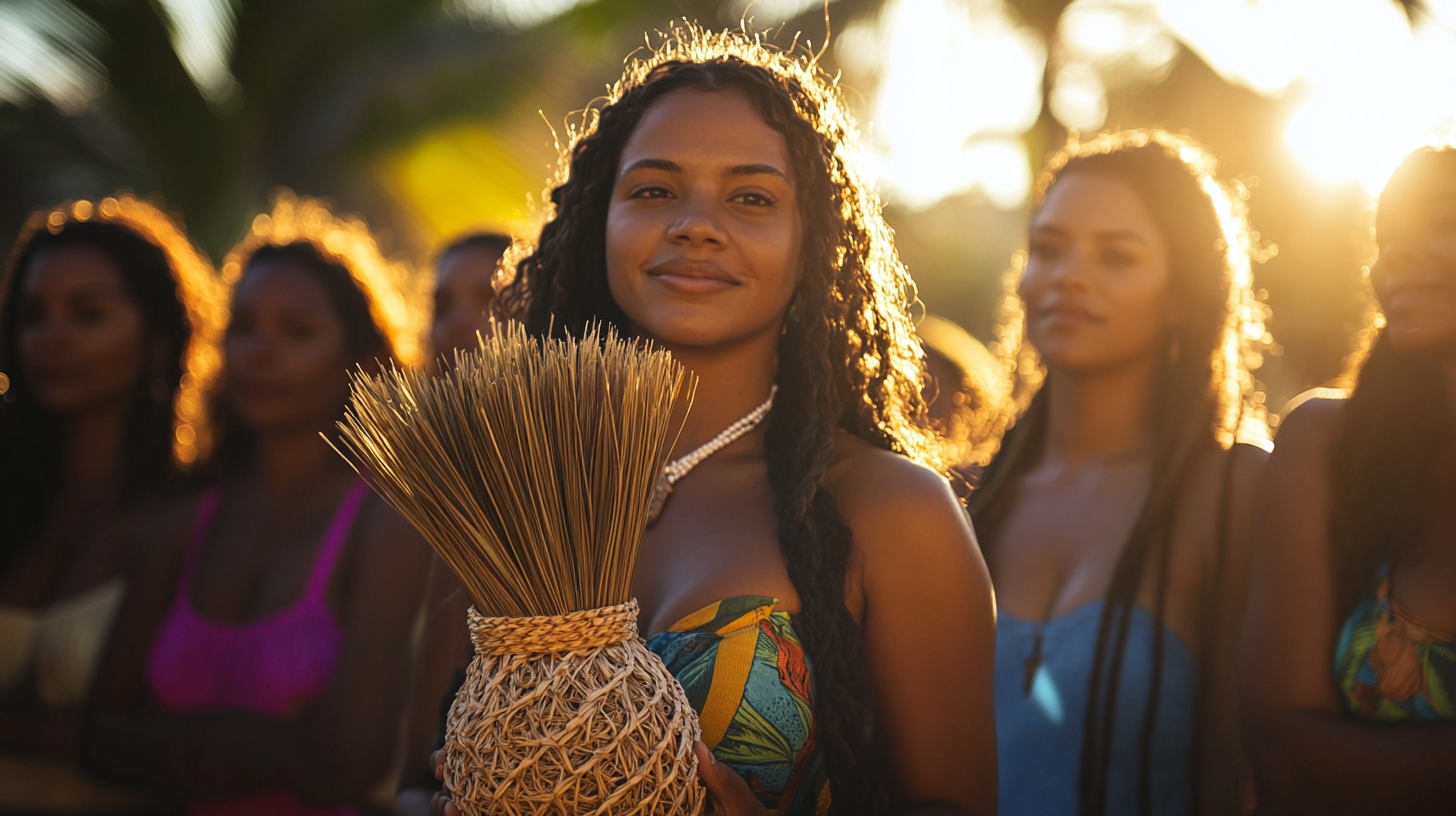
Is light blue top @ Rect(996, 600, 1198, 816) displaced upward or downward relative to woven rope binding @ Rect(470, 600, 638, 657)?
downward

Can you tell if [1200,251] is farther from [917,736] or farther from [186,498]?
[186,498]

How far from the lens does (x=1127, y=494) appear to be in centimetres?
311

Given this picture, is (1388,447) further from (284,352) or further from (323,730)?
(284,352)

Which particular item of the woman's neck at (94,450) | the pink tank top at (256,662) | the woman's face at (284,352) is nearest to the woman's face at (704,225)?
the pink tank top at (256,662)

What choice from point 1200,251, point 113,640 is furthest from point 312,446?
point 1200,251

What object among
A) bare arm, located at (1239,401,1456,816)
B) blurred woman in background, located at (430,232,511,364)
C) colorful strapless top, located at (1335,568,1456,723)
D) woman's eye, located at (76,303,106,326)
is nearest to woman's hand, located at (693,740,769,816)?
bare arm, located at (1239,401,1456,816)

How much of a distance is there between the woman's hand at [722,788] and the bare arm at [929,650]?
393 mm

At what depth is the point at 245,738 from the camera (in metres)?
3.06

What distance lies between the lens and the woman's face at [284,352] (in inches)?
141

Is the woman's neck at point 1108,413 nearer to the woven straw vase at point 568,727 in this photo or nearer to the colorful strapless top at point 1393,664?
the colorful strapless top at point 1393,664

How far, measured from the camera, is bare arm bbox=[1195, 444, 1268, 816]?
2.73 m

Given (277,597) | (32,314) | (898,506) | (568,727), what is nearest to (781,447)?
(898,506)

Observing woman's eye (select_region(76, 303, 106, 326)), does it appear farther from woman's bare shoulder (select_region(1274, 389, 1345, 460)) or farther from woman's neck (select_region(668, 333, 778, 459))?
woman's bare shoulder (select_region(1274, 389, 1345, 460))

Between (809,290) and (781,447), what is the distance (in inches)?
13.5
